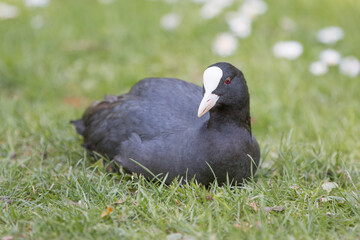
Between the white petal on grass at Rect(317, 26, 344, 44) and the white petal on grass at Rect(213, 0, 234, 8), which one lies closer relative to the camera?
the white petal on grass at Rect(317, 26, 344, 44)

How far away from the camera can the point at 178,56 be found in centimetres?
635

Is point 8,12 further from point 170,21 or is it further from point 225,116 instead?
point 225,116

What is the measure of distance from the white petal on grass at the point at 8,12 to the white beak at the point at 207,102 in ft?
15.6

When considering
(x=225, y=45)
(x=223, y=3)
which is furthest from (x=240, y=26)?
(x=223, y=3)

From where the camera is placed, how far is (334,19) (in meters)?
6.84

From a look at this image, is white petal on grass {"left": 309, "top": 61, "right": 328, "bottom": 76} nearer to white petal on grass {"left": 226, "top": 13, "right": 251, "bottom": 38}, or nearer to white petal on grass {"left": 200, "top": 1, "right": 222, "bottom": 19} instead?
white petal on grass {"left": 226, "top": 13, "right": 251, "bottom": 38}

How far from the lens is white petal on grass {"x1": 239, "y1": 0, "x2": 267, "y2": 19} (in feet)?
22.0

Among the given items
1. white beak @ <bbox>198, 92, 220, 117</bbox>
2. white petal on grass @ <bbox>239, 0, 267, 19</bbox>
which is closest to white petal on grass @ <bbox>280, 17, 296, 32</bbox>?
white petal on grass @ <bbox>239, 0, 267, 19</bbox>

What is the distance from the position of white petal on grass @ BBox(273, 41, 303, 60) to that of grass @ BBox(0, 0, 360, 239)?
8 centimetres

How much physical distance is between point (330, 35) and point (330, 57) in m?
0.52

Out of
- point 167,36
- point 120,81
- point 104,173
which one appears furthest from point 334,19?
point 104,173

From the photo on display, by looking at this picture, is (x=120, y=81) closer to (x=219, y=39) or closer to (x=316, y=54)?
(x=219, y=39)

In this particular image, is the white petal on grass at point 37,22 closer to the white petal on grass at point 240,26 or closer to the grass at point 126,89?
the grass at point 126,89

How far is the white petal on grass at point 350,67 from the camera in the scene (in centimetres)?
576
